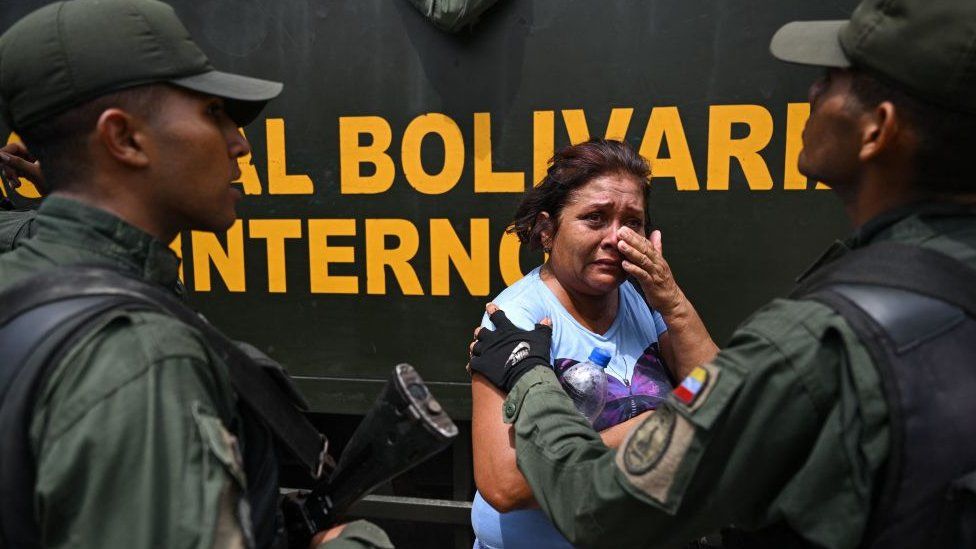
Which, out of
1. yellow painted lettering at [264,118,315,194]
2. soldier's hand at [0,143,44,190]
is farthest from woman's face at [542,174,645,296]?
soldier's hand at [0,143,44,190]

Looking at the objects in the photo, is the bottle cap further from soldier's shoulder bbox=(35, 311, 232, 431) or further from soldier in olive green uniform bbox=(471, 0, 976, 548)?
soldier's shoulder bbox=(35, 311, 232, 431)

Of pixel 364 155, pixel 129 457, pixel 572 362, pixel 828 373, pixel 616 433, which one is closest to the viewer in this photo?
pixel 129 457

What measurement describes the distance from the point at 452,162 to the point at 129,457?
155 centimetres

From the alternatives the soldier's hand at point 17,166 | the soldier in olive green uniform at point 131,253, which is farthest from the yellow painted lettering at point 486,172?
the soldier's hand at point 17,166

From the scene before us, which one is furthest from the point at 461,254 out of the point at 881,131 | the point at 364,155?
the point at 881,131

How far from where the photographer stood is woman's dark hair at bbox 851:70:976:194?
3.15ft

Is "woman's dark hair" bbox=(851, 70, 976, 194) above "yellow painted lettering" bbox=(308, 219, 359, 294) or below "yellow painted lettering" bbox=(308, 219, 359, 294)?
above

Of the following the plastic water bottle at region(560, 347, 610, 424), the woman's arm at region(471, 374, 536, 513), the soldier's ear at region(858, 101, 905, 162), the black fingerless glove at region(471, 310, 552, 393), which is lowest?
the woman's arm at region(471, 374, 536, 513)

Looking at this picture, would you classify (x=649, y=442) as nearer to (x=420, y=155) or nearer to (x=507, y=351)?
(x=507, y=351)

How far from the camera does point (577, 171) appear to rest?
176cm

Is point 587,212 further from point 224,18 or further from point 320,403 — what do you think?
point 224,18

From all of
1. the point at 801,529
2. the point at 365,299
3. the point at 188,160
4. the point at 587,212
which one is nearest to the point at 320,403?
the point at 365,299

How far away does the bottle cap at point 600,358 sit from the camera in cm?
161

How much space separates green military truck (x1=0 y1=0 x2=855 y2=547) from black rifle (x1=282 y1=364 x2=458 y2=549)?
106cm
